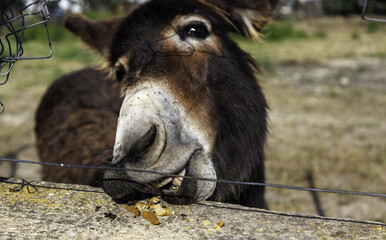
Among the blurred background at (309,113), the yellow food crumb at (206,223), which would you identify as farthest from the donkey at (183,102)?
the blurred background at (309,113)

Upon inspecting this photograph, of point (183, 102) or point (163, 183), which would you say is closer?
point (163, 183)

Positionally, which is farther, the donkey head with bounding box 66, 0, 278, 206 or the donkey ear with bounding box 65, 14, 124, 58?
the donkey ear with bounding box 65, 14, 124, 58

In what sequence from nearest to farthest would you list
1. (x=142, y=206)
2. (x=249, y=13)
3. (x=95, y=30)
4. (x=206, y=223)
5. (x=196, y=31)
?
(x=206, y=223), (x=142, y=206), (x=196, y=31), (x=249, y=13), (x=95, y=30)

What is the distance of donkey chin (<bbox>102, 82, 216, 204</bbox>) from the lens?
158 cm

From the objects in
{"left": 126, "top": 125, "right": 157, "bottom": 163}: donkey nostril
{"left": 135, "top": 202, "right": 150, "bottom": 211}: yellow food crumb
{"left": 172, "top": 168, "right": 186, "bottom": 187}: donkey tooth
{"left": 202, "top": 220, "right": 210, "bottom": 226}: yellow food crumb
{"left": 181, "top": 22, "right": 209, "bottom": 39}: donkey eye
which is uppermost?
{"left": 181, "top": 22, "right": 209, "bottom": 39}: donkey eye

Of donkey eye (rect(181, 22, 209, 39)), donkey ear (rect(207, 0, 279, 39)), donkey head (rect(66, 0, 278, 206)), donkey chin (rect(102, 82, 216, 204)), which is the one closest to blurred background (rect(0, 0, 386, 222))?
donkey ear (rect(207, 0, 279, 39))

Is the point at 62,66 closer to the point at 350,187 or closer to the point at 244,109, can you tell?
the point at 350,187

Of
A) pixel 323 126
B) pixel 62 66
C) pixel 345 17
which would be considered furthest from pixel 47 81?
pixel 345 17

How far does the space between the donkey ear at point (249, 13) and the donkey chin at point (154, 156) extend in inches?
42.5

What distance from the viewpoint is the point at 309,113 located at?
704cm

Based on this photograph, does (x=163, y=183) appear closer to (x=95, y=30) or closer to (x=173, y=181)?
(x=173, y=181)

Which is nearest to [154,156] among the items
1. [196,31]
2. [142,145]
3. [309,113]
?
[142,145]

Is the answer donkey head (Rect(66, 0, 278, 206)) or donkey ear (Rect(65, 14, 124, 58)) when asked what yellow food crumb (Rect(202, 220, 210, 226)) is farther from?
donkey ear (Rect(65, 14, 124, 58))

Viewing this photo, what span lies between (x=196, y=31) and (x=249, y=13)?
65cm
